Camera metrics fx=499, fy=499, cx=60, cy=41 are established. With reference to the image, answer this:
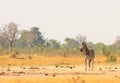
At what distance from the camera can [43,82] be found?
73.5ft

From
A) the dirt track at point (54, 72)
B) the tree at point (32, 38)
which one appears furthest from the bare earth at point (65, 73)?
the tree at point (32, 38)

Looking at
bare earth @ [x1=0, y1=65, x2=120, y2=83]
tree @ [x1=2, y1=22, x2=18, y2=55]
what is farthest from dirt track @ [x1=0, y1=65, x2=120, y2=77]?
tree @ [x1=2, y1=22, x2=18, y2=55]

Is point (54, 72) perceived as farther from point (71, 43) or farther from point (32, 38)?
point (71, 43)

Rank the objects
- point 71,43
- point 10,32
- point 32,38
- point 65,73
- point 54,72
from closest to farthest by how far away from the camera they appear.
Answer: point 65,73 → point 54,72 → point 10,32 → point 32,38 → point 71,43

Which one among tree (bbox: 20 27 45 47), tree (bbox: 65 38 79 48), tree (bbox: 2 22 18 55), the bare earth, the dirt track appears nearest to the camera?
the bare earth

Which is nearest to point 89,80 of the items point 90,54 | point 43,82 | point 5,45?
point 43,82

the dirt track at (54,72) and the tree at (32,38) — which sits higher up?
the tree at (32,38)

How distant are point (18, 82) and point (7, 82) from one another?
21.6 inches

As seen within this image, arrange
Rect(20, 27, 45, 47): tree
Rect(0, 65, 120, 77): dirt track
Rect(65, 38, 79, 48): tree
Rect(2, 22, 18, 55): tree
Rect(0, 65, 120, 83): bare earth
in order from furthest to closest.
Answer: Rect(65, 38, 79, 48): tree < Rect(20, 27, 45, 47): tree < Rect(2, 22, 18, 55): tree < Rect(0, 65, 120, 77): dirt track < Rect(0, 65, 120, 83): bare earth

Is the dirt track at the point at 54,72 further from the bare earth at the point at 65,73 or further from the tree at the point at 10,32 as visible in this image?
the tree at the point at 10,32

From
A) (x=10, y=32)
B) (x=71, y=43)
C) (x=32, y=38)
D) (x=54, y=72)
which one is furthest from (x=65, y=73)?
(x=71, y=43)

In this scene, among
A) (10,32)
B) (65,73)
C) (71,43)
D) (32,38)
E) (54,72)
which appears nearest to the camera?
(65,73)

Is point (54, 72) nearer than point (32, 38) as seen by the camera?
Yes

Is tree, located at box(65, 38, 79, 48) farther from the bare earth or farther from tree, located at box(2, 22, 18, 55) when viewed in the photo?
the bare earth
